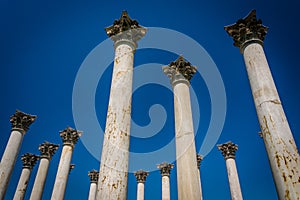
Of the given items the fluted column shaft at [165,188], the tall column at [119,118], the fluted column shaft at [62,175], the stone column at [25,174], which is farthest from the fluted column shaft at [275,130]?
the stone column at [25,174]

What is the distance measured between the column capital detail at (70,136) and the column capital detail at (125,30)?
11528 millimetres

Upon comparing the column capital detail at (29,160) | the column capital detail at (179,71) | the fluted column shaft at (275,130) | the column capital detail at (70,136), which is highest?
the column capital detail at (179,71)

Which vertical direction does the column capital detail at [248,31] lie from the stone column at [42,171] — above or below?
above

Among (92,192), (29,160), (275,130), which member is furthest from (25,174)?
(275,130)

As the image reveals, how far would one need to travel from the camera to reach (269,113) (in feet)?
31.8

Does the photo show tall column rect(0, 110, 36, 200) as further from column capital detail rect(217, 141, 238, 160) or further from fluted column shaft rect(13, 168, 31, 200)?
column capital detail rect(217, 141, 238, 160)

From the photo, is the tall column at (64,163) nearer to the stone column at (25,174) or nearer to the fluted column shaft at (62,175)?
the fluted column shaft at (62,175)

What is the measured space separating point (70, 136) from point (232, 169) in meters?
15.1

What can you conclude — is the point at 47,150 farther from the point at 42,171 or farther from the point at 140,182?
the point at 140,182

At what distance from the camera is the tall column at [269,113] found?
8141mm

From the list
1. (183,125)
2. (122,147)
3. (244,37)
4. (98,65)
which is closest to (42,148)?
(98,65)

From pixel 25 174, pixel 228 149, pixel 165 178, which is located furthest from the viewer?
pixel 165 178

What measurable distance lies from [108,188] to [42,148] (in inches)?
671

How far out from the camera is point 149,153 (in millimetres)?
34031
